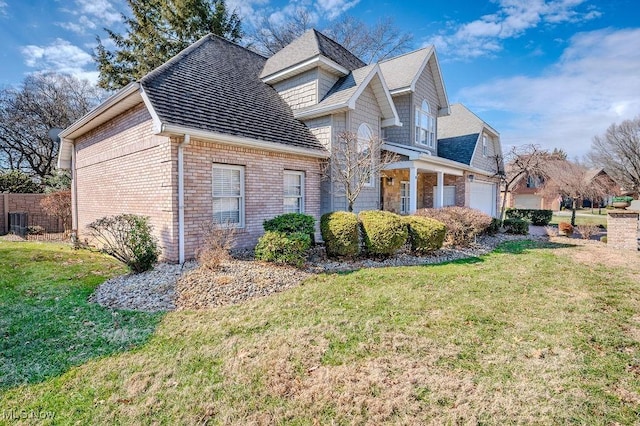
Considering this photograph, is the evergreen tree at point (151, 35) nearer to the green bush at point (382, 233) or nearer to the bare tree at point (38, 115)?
the bare tree at point (38, 115)

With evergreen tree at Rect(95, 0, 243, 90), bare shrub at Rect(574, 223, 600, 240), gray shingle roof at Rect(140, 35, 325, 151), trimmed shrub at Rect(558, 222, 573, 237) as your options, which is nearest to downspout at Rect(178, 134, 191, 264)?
gray shingle roof at Rect(140, 35, 325, 151)

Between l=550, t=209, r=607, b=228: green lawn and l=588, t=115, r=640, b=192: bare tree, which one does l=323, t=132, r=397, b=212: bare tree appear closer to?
l=550, t=209, r=607, b=228: green lawn

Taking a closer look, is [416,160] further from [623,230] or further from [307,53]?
[623,230]

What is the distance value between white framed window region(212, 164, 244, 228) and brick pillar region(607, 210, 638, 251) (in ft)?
42.4

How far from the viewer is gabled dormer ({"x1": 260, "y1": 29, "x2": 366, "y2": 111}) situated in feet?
39.6

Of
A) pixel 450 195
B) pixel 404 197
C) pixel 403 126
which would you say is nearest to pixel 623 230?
pixel 450 195

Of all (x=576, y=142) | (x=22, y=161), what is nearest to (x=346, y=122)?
(x=22, y=161)

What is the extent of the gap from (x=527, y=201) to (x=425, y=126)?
33351 millimetres

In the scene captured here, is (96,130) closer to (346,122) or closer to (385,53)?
(346,122)

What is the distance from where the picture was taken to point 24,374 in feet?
10.8

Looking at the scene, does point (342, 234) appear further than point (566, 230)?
No

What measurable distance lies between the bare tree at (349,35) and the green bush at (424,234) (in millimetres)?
21081

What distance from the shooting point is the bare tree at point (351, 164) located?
400 inches

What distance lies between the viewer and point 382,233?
26.7ft
